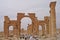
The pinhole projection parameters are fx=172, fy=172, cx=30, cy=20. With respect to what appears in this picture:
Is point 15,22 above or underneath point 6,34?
above

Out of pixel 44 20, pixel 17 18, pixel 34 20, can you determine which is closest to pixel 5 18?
pixel 17 18

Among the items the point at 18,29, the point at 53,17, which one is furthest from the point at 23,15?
the point at 53,17

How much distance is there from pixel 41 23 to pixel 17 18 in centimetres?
352

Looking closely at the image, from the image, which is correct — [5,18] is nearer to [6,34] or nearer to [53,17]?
[6,34]

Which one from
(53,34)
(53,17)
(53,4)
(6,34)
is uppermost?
(53,4)

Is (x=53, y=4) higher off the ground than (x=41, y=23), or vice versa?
(x=53, y=4)

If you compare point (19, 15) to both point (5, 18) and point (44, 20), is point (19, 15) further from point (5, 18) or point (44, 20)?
point (44, 20)

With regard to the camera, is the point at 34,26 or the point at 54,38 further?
the point at 34,26

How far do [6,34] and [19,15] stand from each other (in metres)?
2.86

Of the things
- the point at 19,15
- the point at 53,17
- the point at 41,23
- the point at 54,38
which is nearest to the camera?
the point at 54,38

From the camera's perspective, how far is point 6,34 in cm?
2045

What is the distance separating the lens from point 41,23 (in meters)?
21.8

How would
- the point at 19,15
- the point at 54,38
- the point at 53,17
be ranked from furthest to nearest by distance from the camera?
the point at 19,15 < the point at 53,17 < the point at 54,38

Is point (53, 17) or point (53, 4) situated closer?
point (53, 4)
